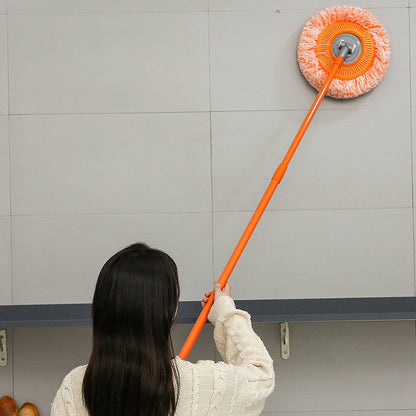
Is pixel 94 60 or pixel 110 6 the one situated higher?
pixel 110 6

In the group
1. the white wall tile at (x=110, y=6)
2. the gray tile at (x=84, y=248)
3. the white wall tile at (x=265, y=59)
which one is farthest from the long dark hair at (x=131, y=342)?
the white wall tile at (x=110, y=6)

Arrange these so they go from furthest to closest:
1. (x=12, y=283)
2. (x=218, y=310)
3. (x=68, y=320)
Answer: (x=12, y=283)
(x=68, y=320)
(x=218, y=310)

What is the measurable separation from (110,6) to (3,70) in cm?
35

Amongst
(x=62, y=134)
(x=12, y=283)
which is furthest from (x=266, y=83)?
(x=12, y=283)

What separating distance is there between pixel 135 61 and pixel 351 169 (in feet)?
2.22

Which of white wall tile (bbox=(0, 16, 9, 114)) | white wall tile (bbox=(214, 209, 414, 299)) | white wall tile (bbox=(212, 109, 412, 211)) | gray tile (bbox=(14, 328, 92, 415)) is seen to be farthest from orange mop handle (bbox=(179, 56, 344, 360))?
white wall tile (bbox=(0, 16, 9, 114))

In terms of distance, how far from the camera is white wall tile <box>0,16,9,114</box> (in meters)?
1.53

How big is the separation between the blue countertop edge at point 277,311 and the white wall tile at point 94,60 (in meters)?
0.55

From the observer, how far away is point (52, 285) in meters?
1.53

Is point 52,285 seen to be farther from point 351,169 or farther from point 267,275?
point 351,169

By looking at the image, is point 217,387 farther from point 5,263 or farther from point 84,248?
point 5,263

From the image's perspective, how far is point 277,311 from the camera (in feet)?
4.33

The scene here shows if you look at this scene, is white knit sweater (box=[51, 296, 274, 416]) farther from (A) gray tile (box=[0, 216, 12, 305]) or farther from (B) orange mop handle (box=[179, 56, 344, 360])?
(A) gray tile (box=[0, 216, 12, 305])

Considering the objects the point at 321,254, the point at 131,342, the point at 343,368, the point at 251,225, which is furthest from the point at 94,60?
the point at 343,368
